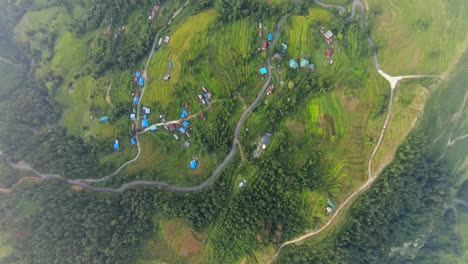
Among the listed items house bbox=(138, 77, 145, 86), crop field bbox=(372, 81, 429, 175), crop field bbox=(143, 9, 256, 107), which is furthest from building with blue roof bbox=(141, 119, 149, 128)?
crop field bbox=(372, 81, 429, 175)

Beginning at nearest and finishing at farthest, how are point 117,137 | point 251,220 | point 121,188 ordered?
point 251,220 < point 121,188 < point 117,137

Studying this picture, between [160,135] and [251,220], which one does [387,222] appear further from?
[160,135]

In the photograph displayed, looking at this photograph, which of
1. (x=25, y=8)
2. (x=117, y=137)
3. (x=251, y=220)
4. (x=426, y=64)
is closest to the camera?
(x=251, y=220)

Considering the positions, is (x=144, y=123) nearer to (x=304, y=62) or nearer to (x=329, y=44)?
(x=304, y=62)

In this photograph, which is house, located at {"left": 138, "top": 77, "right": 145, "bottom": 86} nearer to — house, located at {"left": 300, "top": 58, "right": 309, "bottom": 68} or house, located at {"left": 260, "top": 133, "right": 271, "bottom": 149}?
house, located at {"left": 260, "top": 133, "right": 271, "bottom": 149}

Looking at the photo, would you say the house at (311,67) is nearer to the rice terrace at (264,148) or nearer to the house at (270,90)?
the rice terrace at (264,148)

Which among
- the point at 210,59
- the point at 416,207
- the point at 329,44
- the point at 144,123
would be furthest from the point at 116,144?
the point at 416,207

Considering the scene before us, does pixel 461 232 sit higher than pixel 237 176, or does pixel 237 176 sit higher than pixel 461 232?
pixel 237 176

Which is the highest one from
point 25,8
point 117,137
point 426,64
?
point 25,8


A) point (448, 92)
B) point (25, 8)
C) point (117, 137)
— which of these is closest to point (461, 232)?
point (448, 92)
